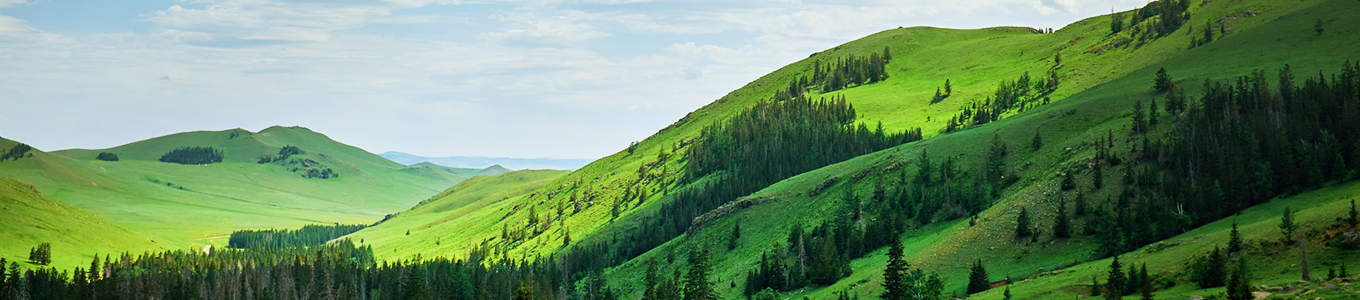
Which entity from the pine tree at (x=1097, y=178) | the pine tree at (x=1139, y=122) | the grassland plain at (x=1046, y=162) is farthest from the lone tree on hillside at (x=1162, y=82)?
the pine tree at (x=1097, y=178)

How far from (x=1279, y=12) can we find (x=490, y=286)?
195 meters

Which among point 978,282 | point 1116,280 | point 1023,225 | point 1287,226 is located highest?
point 1287,226

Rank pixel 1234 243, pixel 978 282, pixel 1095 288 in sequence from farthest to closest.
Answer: pixel 978 282 < pixel 1234 243 < pixel 1095 288

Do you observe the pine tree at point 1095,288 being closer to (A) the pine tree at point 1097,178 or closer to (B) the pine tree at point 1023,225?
(B) the pine tree at point 1023,225

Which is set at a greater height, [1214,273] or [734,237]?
[1214,273]

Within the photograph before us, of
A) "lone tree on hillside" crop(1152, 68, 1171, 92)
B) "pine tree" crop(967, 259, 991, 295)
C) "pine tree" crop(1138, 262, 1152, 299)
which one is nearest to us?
"pine tree" crop(1138, 262, 1152, 299)

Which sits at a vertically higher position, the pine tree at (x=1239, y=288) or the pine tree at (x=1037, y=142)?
the pine tree at (x=1037, y=142)

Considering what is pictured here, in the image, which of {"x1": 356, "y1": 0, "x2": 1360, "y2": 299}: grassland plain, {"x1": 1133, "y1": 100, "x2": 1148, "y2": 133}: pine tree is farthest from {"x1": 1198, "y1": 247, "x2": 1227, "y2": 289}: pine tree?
{"x1": 1133, "y1": 100, "x2": 1148, "y2": 133}: pine tree

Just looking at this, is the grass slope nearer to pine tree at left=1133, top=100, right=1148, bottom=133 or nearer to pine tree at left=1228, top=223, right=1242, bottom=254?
pine tree at left=1133, top=100, right=1148, bottom=133

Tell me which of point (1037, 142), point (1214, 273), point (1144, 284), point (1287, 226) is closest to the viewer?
point (1144, 284)

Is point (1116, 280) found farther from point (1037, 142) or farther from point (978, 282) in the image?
point (1037, 142)

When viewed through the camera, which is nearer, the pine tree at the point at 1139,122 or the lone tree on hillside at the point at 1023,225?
the lone tree on hillside at the point at 1023,225

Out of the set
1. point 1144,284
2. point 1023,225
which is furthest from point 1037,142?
point 1144,284

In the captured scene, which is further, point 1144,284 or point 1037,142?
point 1037,142
